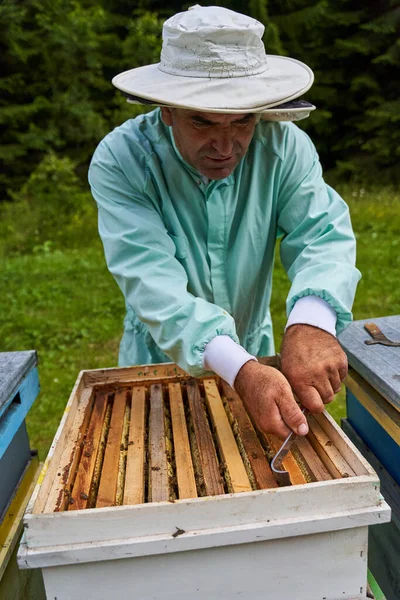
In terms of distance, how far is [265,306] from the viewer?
2137 millimetres

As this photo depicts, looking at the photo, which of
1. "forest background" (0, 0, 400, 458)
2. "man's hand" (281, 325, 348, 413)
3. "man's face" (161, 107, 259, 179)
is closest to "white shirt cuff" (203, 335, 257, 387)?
"man's hand" (281, 325, 348, 413)

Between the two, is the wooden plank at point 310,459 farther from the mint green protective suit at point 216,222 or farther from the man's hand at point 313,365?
the mint green protective suit at point 216,222

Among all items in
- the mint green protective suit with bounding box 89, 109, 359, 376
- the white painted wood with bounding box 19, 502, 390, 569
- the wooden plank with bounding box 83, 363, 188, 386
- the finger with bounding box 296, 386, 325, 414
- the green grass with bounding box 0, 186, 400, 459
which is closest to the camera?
the white painted wood with bounding box 19, 502, 390, 569

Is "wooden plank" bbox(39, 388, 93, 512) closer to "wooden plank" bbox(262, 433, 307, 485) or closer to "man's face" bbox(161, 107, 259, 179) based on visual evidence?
"wooden plank" bbox(262, 433, 307, 485)

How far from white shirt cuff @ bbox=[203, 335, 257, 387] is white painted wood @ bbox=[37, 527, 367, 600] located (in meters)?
0.40

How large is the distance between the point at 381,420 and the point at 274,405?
1.26 ft

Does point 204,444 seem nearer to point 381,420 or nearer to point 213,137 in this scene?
point 381,420

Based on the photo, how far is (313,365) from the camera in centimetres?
139

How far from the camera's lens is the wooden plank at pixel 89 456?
1214 millimetres

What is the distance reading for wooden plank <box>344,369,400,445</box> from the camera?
1.45 meters

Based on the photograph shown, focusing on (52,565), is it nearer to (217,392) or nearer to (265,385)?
(265,385)

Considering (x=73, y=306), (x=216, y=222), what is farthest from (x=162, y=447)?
(x=73, y=306)

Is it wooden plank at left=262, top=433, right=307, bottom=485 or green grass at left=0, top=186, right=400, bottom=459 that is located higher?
wooden plank at left=262, top=433, right=307, bottom=485

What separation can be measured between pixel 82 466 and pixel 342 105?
14384 mm
